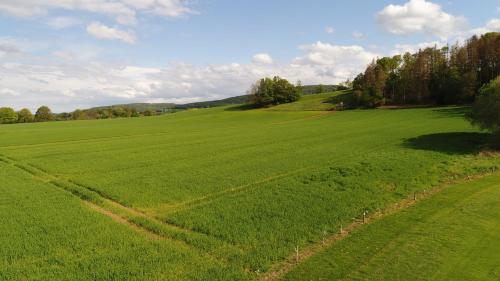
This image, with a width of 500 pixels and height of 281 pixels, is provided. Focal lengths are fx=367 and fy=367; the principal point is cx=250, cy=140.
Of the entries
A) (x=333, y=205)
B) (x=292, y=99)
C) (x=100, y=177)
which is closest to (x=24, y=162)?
(x=100, y=177)

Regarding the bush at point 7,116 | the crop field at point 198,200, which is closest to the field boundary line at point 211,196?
the crop field at point 198,200

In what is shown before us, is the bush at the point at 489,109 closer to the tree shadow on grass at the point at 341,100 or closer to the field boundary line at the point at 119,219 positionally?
the field boundary line at the point at 119,219

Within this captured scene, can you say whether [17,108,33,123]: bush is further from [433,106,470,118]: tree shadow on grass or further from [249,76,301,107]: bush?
[433,106,470,118]: tree shadow on grass

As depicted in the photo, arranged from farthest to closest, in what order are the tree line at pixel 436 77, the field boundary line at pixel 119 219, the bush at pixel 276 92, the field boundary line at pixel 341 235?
the bush at pixel 276 92, the tree line at pixel 436 77, the field boundary line at pixel 119 219, the field boundary line at pixel 341 235

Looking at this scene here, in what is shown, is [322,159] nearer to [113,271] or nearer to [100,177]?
[100,177]

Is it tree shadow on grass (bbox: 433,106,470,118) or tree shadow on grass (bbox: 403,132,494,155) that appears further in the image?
tree shadow on grass (bbox: 433,106,470,118)

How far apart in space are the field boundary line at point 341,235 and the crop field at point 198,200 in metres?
0.36

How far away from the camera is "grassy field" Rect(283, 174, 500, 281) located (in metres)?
13.1

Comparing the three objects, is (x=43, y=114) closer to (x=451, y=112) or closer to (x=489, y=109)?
(x=451, y=112)

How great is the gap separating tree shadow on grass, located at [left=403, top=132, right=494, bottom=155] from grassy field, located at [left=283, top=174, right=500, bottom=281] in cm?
1714

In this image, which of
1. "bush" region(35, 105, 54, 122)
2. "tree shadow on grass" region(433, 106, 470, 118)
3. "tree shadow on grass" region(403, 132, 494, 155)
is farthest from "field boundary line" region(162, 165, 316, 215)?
"bush" region(35, 105, 54, 122)

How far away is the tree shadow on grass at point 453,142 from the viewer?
36.5 meters

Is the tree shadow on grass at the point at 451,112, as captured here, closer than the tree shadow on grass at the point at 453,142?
No

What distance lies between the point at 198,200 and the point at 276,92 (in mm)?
116820
